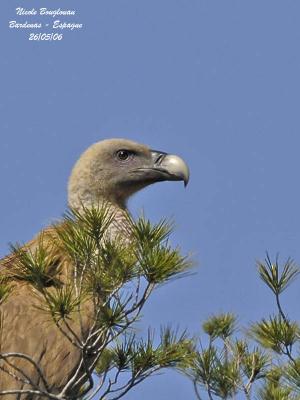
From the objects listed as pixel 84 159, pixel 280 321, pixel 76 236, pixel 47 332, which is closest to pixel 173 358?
pixel 280 321

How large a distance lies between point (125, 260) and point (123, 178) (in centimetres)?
319

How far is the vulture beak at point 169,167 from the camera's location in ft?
23.7

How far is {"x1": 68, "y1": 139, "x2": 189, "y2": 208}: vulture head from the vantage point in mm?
7254

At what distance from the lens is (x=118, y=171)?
754cm

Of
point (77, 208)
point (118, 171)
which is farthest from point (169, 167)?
point (77, 208)

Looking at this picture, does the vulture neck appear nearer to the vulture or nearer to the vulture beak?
the vulture

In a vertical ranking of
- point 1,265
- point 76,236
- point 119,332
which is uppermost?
point 1,265

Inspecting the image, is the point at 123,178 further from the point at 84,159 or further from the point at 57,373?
the point at 57,373

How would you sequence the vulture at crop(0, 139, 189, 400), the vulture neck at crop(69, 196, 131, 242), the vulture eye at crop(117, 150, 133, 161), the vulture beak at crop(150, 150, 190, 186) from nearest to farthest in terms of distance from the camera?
the vulture at crop(0, 139, 189, 400), the vulture neck at crop(69, 196, 131, 242), the vulture beak at crop(150, 150, 190, 186), the vulture eye at crop(117, 150, 133, 161)

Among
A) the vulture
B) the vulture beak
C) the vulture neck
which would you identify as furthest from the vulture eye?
the vulture neck

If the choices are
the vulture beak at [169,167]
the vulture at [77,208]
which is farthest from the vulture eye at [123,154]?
the vulture beak at [169,167]

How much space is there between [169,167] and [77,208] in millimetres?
785

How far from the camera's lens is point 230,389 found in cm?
562

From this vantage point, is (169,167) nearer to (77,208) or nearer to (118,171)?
(118,171)
